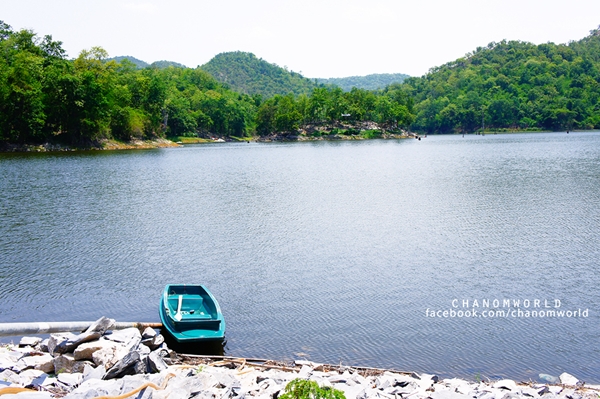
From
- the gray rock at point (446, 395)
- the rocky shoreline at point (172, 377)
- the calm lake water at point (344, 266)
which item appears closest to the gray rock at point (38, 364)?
the rocky shoreline at point (172, 377)

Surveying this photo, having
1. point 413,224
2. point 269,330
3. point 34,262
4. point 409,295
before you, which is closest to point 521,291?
point 409,295

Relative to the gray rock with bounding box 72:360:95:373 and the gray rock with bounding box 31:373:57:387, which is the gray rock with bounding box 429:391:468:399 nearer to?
the gray rock with bounding box 72:360:95:373

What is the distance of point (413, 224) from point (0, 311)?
2212 cm

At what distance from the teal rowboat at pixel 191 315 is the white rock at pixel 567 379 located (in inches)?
360

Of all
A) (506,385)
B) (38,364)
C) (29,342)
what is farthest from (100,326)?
(506,385)

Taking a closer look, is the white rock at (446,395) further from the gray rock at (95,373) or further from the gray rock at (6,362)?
the gray rock at (6,362)

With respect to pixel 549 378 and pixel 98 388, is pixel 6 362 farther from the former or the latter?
pixel 549 378

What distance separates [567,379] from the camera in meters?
12.5

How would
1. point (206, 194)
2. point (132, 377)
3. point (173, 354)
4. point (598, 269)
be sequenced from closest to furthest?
point (132, 377)
point (173, 354)
point (598, 269)
point (206, 194)

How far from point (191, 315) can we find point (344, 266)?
8.88 meters

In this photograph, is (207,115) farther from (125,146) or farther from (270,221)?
(270,221)

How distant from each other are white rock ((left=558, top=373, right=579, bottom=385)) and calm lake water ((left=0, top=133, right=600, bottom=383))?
2.64 feet

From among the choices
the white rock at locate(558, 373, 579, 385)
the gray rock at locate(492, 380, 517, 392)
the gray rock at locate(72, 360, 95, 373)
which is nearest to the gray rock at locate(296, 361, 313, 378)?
the gray rock at locate(492, 380, 517, 392)

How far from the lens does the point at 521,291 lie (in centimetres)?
1919
